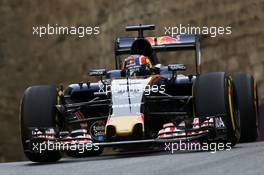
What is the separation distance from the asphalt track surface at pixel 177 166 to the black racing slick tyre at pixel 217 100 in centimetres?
31

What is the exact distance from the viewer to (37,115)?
40.5ft

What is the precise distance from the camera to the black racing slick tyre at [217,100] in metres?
11.9

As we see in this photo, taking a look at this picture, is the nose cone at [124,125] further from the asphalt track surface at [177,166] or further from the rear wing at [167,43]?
the rear wing at [167,43]

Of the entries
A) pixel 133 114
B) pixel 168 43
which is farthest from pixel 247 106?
pixel 133 114

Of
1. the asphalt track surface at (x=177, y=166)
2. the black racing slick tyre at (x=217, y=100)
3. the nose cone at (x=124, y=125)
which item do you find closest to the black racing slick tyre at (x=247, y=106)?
the black racing slick tyre at (x=217, y=100)

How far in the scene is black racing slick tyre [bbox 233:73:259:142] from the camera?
14406 mm

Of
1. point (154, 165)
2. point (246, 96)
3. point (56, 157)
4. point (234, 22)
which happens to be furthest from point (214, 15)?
point (154, 165)


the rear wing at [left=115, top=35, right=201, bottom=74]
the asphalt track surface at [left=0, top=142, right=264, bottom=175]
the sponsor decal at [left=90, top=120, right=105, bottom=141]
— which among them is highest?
the rear wing at [left=115, top=35, right=201, bottom=74]

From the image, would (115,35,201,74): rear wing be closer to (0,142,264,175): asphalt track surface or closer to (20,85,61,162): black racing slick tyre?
(20,85,61,162): black racing slick tyre

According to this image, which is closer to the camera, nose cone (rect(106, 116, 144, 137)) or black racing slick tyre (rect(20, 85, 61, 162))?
nose cone (rect(106, 116, 144, 137))

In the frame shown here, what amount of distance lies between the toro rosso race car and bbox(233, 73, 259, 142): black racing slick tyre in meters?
0.86

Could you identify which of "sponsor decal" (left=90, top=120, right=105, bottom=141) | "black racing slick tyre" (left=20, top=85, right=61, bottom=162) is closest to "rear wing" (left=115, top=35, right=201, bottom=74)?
"sponsor decal" (left=90, top=120, right=105, bottom=141)

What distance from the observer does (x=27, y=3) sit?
1227 inches

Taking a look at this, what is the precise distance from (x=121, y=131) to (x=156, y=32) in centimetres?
1461
